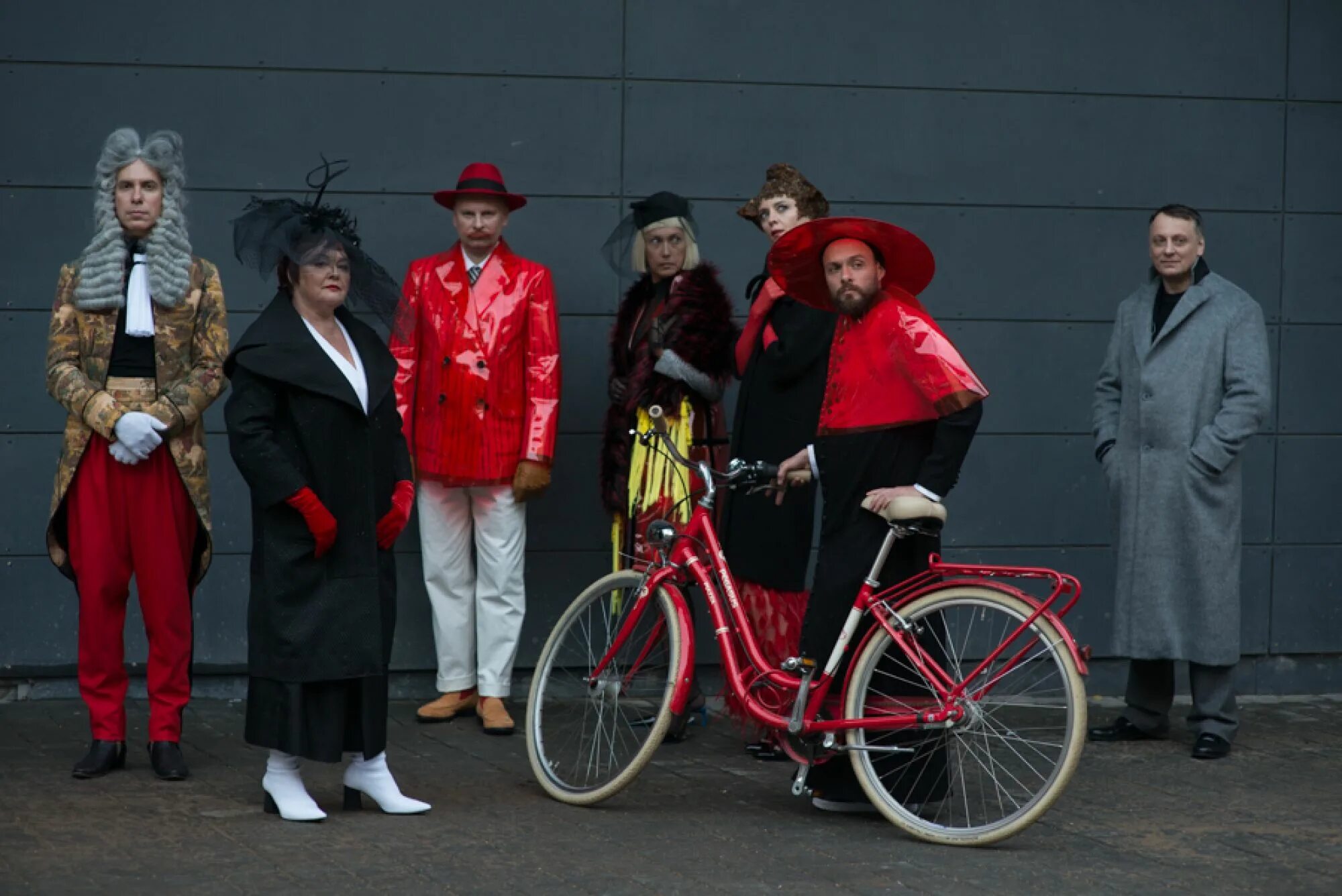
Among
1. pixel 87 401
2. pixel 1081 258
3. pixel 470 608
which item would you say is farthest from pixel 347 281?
pixel 1081 258

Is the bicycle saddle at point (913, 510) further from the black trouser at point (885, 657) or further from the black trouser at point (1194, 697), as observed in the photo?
the black trouser at point (1194, 697)

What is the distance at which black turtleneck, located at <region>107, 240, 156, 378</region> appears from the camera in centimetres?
604

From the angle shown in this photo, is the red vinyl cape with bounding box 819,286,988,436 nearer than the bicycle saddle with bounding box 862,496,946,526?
No

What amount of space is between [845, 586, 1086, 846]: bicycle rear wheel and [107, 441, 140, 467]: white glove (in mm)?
2536

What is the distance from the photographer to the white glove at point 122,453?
591 cm

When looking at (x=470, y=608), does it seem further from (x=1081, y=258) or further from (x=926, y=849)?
(x=1081, y=258)

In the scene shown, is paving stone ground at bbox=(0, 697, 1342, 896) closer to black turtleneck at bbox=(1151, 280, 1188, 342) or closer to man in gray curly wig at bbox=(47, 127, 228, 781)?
man in gray curly wig at bbox=(47, 127, 228, 781)

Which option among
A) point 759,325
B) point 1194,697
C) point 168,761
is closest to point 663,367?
point 759,325

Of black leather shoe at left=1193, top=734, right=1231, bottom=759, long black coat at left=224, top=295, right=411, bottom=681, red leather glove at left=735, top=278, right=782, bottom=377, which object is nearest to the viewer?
long black coat at left=224, top=295, right=411, bottom=681

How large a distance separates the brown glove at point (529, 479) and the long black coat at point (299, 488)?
1.57 metres

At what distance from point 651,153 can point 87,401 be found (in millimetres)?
2794

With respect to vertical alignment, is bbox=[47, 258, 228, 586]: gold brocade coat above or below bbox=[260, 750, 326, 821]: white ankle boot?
above

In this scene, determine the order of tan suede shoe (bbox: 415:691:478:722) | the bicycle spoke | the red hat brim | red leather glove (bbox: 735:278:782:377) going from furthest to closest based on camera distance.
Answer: tan suede shoe (bbox: 415:691:478:722) → the red hat brim → red leather glove (bbox: 735:278:782:377) → the bicycle spoke

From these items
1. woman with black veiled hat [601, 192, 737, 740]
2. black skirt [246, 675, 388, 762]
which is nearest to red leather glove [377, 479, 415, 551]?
black skirt [246, 675, 388, 762]
